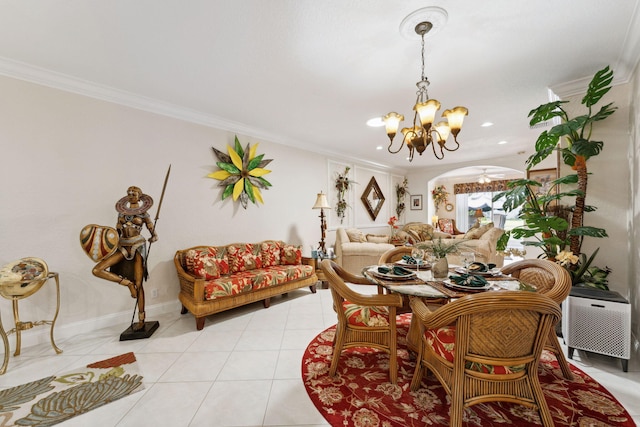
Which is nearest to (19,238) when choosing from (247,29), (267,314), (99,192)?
(99,192)

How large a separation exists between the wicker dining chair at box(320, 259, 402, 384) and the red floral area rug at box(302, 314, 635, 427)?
0.48 feet

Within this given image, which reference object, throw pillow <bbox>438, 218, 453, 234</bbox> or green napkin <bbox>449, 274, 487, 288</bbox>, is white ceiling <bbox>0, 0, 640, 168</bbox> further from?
throw pillow <bbox>438, 218, 453, 234</bbox>

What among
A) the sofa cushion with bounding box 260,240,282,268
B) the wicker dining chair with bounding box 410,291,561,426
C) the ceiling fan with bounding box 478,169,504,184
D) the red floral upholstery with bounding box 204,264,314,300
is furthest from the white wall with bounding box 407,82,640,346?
the ceiling fan with bounding box 478,169,504,184

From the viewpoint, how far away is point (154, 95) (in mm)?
2949

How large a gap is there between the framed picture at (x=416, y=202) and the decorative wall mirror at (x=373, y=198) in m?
1.41

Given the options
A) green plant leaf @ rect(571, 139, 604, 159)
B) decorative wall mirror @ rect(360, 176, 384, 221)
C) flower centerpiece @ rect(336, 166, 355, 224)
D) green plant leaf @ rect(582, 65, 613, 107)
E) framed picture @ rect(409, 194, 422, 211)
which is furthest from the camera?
framed picture @ rect(409, 194, 422, 211)

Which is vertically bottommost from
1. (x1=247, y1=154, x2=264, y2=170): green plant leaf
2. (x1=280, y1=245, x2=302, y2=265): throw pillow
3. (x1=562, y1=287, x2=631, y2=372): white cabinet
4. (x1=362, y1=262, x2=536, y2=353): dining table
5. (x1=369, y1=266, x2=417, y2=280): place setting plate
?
(x1=562, y1=287, x2=631, y2=372): white cabinet

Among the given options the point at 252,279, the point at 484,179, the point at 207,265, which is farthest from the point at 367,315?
the point at 484,179

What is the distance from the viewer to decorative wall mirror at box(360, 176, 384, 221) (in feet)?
21.5

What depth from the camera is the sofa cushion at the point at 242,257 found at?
355 cm

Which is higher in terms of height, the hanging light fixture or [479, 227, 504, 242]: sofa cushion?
the hanging light fixture

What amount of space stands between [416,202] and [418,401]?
680 centimetres

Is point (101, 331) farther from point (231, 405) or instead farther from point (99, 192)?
point (231, 405)

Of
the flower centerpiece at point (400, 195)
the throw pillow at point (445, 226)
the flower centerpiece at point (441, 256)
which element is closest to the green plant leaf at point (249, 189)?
the flower centerpiece at point (441, 256)
